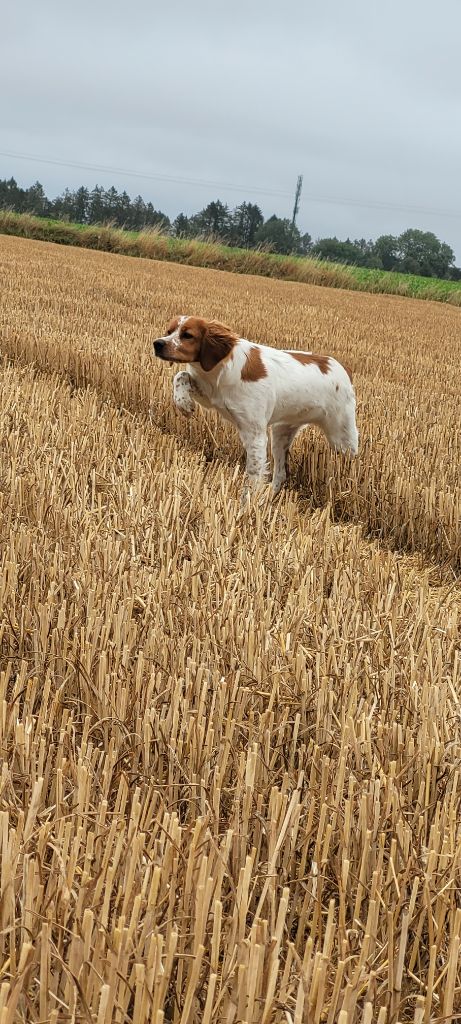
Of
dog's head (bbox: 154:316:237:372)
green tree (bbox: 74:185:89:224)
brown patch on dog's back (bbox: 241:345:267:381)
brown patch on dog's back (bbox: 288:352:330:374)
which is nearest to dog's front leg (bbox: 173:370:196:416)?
dog's head (bbox: 154:316:237:372)

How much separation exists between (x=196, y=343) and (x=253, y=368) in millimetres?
384

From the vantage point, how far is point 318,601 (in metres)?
3.11

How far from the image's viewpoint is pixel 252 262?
3125 centimetres

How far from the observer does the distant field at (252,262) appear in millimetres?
30578

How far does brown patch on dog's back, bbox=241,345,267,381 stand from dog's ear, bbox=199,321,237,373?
0.48 feet

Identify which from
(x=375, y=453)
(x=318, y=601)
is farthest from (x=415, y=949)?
(x=375, y=453)

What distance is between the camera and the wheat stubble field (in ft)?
4.52

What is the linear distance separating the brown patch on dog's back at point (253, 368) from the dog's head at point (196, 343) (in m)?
0.14

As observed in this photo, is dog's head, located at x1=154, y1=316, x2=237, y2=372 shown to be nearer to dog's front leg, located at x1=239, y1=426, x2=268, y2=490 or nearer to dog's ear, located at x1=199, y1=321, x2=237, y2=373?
dog's ear, located at x1=199, y1=321, x2=237, y2=373

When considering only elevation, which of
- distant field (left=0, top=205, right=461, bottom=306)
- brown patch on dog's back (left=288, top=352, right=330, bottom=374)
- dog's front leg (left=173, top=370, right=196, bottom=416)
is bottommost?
dog's front leg (left=173, top=370, right=196, bottom=416)

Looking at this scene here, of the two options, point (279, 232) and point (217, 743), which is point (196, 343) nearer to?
point (217, 743)

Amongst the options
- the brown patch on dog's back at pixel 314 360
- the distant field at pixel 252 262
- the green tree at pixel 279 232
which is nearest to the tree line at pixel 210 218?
the green tree at pixel 279 232

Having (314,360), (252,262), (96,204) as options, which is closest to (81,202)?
(96,204)

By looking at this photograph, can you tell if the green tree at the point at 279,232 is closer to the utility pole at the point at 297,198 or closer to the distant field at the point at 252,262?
the utility pole at the point at 297,198
